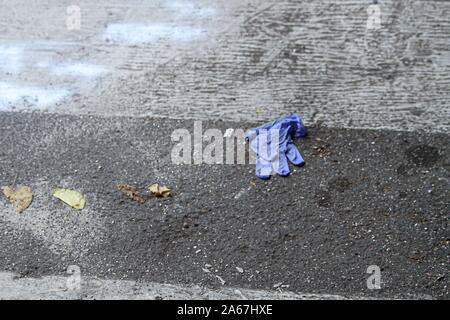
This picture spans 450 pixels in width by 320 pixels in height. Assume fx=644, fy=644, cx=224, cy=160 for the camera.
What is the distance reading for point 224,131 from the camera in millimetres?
4707

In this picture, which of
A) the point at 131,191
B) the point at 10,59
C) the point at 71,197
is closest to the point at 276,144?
the point at 131,191

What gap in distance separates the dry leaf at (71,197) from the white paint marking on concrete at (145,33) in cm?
168

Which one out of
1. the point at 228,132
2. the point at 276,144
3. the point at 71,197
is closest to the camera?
the point at 71,197

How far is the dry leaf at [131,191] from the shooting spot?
168 inches

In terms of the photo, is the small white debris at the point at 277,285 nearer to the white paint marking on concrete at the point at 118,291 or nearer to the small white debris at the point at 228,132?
the white paint marking on concrete at the point at 118,291

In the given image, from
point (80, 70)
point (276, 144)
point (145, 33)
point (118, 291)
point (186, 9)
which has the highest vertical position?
point (186, 9)

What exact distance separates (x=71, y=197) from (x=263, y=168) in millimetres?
1309

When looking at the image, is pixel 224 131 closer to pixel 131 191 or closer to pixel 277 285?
pixel 131 191

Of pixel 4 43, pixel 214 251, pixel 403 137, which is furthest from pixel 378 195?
pixel 4 43

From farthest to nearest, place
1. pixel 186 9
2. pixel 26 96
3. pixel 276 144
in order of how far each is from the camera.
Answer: pixel 186 9 < pixel 26 96 < pixel 276 144

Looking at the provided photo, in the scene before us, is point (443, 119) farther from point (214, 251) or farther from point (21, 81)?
point (21, 81)

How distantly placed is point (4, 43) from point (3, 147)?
129 centimetres

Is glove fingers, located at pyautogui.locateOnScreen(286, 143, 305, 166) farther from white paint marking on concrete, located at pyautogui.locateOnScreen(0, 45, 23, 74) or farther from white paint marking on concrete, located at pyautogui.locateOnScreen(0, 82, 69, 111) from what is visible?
white paint marking on concrete, located at pyautogui.locateOnScreen(0, 45, 23, 74)
